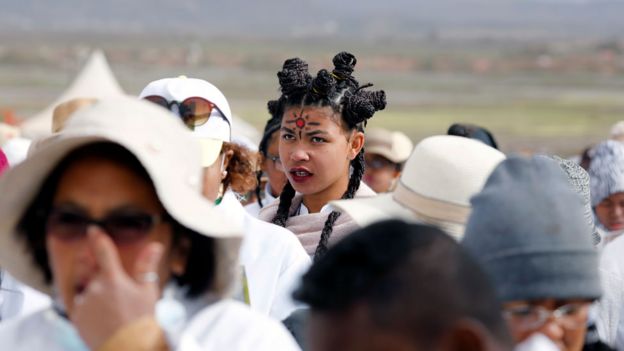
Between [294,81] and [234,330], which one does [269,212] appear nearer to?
[294,81]

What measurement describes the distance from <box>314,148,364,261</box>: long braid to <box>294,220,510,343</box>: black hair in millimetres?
3130

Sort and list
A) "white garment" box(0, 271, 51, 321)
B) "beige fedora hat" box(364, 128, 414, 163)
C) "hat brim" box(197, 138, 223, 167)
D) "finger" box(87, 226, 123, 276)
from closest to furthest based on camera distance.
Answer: "finger" box(87, 226, 123, 276) < "white garment" box(0, 271, 51, 321) < "hat brim" box(197, 138, 223, 167) < "beige fedora hat" box(364, 128, 414, 163)

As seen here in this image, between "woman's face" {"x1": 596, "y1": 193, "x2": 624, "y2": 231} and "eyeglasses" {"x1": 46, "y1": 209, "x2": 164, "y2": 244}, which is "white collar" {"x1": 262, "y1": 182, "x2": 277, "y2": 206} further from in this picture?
"eyeglasses" {"x1": 46, "y1": 209, "x2": 164, "y2": 244}

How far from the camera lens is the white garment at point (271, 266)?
15.8 feet

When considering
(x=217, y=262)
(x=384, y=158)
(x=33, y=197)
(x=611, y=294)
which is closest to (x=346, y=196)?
(x=611, y=294)

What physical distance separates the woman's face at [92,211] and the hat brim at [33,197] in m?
0.05

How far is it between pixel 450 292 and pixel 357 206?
176 centimetres

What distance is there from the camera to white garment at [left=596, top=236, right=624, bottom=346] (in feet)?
14.7

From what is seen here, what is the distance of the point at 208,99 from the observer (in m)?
5.26

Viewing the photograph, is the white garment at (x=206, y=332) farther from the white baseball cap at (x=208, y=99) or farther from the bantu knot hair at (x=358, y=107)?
the bantu knot hair at (x=358, y=107)

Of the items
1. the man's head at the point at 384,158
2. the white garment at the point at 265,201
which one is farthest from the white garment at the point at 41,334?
the man's head at the point at 384,158

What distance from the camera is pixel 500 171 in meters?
3.17

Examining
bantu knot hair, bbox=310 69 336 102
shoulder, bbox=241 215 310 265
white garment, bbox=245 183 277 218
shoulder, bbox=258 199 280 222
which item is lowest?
white garment, bbox=245 183 277 218

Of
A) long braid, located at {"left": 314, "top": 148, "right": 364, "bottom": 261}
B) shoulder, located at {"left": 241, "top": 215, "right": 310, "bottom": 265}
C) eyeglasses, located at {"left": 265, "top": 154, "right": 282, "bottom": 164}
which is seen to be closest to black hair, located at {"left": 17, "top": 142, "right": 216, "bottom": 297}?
shoulder, located at {"left": 241, "top": 215, "right": 310, "bottom": 265}
